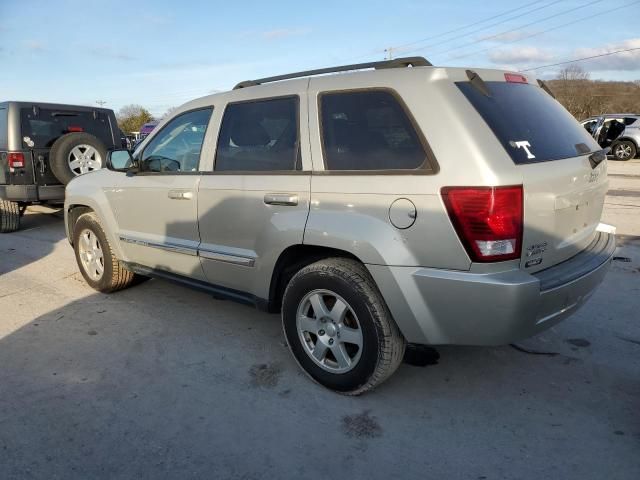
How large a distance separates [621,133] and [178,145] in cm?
1999

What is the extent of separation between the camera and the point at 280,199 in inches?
125

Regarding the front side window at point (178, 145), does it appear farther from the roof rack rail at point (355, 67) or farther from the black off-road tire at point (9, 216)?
the black off-road tire at point (9, 216)

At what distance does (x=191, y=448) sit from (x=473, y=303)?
1.59 metres

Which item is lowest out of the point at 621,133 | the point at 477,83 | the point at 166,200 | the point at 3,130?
the point at 166,200

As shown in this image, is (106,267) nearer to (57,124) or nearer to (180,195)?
(180,195)

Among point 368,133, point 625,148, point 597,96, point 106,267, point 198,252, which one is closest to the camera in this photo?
point 368,133

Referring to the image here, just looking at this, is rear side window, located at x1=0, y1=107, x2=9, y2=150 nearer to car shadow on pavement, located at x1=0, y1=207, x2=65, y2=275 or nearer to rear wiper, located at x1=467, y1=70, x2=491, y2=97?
car shadow on pavement, located at x1=0, y1=207, x2=65, y2=275

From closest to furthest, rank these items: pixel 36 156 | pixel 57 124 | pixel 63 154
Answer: pixel 63 154, pixel 36 156, pixel 57 124

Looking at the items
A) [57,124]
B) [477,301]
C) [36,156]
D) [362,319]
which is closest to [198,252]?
[362,319]

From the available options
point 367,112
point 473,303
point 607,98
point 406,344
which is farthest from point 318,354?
point 607,98

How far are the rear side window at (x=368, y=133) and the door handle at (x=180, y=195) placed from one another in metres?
1.24

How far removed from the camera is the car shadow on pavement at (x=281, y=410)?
8.24 ft

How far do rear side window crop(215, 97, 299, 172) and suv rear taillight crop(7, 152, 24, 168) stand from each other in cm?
538

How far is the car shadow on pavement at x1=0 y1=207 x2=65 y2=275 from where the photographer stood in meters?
6.47
